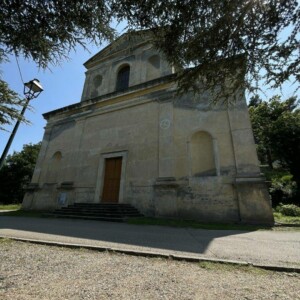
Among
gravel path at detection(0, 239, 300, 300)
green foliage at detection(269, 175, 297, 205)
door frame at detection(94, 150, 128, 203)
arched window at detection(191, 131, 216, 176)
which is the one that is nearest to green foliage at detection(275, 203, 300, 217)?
arched window at detection(191, 131, 216, 176)

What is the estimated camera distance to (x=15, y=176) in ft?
87.4

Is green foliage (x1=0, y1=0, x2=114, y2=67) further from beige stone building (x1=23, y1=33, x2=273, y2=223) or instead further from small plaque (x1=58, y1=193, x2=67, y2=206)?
small plaque (x1=58, y1=193, x2=67, y2=206)

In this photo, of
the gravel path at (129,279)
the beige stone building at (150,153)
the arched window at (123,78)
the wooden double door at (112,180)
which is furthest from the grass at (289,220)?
the arched window at (123,78)

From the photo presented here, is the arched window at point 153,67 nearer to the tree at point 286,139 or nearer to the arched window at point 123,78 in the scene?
the arched window at point 123,78

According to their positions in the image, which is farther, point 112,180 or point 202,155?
point 112,180

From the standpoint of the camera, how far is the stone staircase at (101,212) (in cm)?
993

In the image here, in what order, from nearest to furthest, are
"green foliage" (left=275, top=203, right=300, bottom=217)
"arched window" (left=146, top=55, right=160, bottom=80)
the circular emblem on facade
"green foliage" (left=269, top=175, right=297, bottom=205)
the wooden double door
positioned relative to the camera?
"green foliage" (left=275, top=203, right=300, bottom=217) < the circular emblem on facade < the wooden double door < "arched window" (left=146, top=55, right=160, bottom=80) < "green foliage" (left=269, top=175, right=297, bottom=205)

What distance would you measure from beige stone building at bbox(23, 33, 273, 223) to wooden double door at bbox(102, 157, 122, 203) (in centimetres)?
6

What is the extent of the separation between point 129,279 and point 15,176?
95.2ft

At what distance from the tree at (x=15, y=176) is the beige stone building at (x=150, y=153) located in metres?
13.0

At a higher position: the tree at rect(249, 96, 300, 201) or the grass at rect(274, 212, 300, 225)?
the tree at rect(249, 96, 300, 201)

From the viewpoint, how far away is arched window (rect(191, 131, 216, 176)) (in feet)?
35.3

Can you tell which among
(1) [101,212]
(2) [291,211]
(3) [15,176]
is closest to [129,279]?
(1) [101,212]

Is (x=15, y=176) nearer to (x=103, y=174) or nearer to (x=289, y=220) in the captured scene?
(x=103, y=174)
